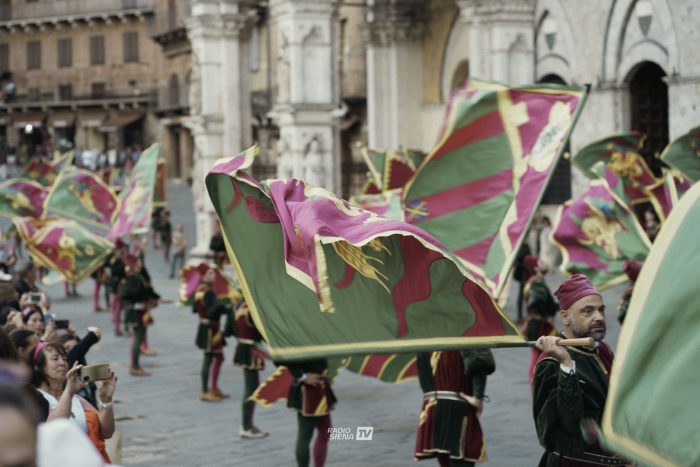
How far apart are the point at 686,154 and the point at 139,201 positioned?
868 cm

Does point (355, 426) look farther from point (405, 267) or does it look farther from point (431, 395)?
point (405, 267)

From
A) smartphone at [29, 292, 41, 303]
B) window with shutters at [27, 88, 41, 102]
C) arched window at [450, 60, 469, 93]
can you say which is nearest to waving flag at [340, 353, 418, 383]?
smartphone at [29, 292, 41, 303]

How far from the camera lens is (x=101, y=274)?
75.9 feet

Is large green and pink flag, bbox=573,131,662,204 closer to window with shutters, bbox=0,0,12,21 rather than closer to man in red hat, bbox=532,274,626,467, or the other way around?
man in red hat, bbox=532,274,626,467

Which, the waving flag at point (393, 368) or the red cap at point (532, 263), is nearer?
the waving flag at point (393, 368)

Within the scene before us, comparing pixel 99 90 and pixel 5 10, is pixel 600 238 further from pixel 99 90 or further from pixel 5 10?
pixel 5 10

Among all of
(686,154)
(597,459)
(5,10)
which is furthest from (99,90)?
(597,459)

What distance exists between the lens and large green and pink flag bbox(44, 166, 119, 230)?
22.1 meters

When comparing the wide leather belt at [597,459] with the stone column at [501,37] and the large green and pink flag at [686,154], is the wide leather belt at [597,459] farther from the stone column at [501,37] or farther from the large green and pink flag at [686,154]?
the stone column at [501,37]

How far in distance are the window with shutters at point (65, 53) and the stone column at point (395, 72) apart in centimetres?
3742

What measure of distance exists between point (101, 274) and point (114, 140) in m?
41.4

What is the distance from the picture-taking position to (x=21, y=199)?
25.5 metres

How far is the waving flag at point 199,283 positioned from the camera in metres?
14.4

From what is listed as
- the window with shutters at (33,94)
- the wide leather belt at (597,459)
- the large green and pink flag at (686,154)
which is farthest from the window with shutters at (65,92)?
the wide leather belt at (597,459)
